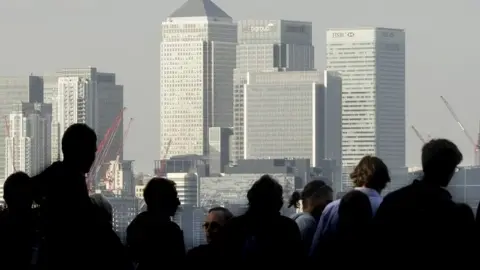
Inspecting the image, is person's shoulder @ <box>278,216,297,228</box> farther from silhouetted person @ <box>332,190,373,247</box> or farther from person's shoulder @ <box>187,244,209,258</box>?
person's shoulder @ <box>187,244,209,258</box>

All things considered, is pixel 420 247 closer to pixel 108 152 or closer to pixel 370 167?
pixel 370 167

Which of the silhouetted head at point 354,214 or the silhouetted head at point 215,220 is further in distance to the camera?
the silhouetted head at point 215,220

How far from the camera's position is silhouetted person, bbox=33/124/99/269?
253 inches

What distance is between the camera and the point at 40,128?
7520 inches

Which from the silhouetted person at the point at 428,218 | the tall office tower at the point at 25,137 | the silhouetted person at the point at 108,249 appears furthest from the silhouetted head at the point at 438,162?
the tall office tower at the point at 25,137

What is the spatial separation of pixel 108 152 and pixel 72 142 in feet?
574

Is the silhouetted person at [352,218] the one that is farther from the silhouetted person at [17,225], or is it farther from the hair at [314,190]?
the hair at [314,190]

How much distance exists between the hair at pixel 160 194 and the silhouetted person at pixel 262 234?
269 millimetres

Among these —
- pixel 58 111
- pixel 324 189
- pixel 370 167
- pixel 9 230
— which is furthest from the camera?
pixel 58 111

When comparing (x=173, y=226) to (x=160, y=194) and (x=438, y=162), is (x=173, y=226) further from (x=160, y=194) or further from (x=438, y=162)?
(x=438, y=162)

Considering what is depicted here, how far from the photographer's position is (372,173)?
8.28m

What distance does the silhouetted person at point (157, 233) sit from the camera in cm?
725

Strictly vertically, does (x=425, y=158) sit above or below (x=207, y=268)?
above

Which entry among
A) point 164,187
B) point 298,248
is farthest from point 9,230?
point 298,248
